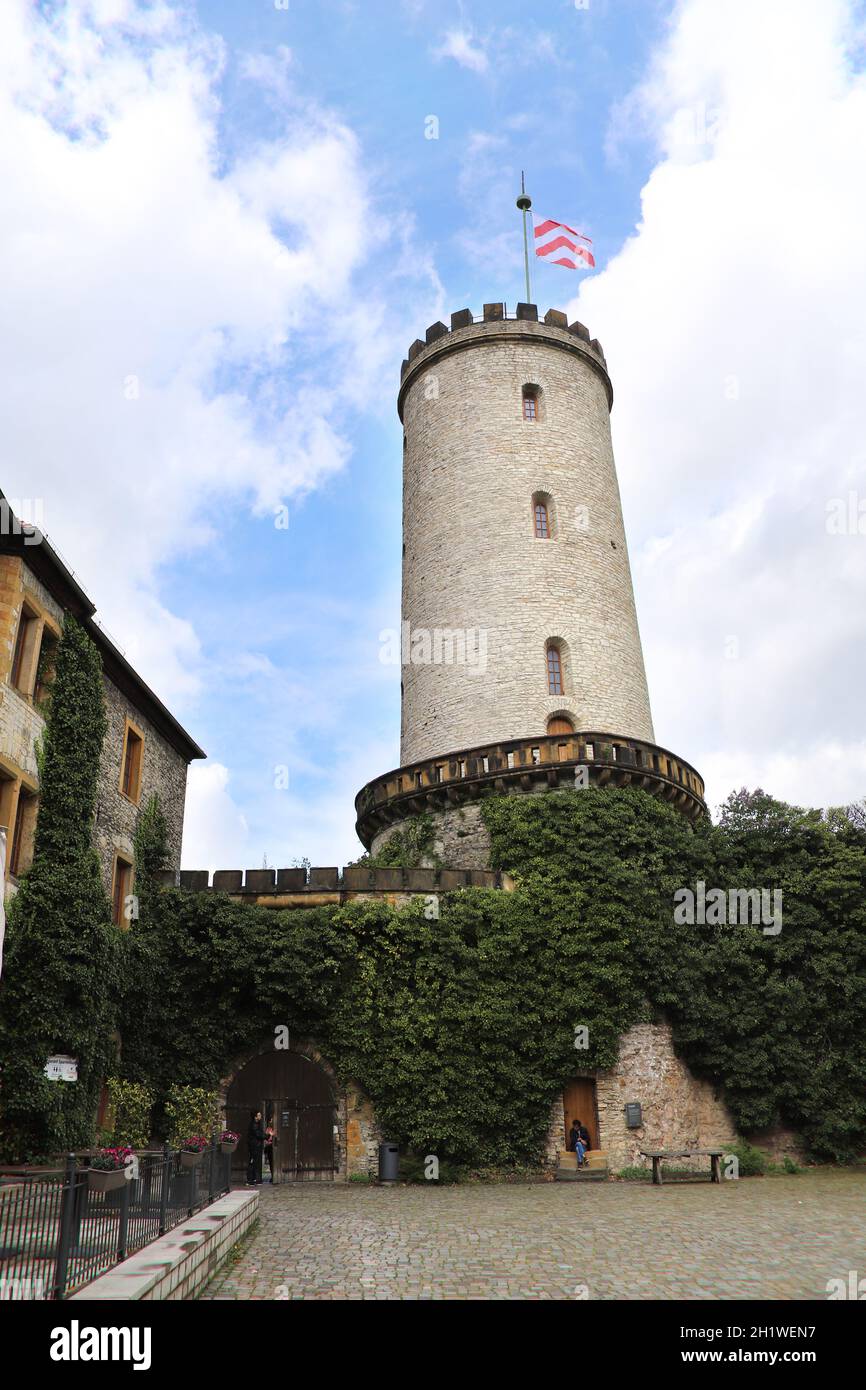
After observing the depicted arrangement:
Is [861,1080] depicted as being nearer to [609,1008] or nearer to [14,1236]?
[609,1008]

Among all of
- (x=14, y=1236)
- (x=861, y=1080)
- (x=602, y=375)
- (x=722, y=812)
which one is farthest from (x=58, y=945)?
(x=722, y=812)

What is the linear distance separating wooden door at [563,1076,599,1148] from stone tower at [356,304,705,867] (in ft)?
16.6

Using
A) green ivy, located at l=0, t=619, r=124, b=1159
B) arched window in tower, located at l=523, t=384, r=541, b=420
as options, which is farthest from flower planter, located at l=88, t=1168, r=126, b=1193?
arched window in tower, located at l=523, t=384, r=541, b=420

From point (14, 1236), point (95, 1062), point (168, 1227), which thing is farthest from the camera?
point (95, 1062)

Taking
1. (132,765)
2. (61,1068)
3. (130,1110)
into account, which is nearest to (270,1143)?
(130,1110)

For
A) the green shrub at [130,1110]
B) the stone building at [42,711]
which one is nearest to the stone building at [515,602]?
the stone building at [42,711]

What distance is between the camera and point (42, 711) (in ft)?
53.8

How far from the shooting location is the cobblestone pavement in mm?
8781

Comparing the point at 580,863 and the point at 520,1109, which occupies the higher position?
the point at 580,863

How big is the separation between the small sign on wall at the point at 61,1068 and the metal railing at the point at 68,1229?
6218mm

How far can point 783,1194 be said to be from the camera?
51.8ft

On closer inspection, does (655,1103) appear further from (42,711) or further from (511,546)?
(511,546)

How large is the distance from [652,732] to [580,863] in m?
7.04

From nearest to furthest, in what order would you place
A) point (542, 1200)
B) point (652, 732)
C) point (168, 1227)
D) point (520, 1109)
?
point (168, 1227) < point (542, 1200) < point (520, 1109) < point (652, 732)
